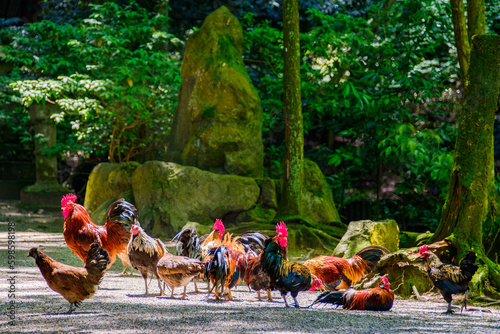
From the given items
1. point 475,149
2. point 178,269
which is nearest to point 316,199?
point 475,149

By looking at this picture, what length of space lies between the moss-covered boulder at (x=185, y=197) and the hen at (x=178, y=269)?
15.9 ft

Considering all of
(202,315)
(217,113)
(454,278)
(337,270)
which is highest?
(217,113)

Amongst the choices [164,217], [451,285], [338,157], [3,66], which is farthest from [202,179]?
[3,66]

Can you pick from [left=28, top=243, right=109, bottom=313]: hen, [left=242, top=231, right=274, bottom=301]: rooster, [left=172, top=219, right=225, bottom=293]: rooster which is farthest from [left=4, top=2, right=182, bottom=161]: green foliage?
[left=28, top=243, right=109, bottom=313]: hen

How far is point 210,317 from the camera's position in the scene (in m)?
4.79

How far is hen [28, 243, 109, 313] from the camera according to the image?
487 cm

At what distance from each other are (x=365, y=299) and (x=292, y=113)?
5.43 m

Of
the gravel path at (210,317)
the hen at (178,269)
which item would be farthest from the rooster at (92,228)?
the hen at (178,269)

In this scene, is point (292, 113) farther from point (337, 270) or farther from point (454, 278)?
point (454, 278)

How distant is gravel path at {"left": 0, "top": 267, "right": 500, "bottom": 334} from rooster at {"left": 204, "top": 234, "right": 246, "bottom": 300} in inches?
8.4

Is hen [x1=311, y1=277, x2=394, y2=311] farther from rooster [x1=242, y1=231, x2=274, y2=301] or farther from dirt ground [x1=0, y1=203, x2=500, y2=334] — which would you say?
rooster [x1=242, y1=231, x2=274, y2=301]

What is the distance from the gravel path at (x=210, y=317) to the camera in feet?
14.3

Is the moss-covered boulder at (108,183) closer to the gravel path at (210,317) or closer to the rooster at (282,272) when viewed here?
the gravel path at (210,317)

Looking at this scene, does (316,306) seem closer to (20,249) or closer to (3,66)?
(20,249)
